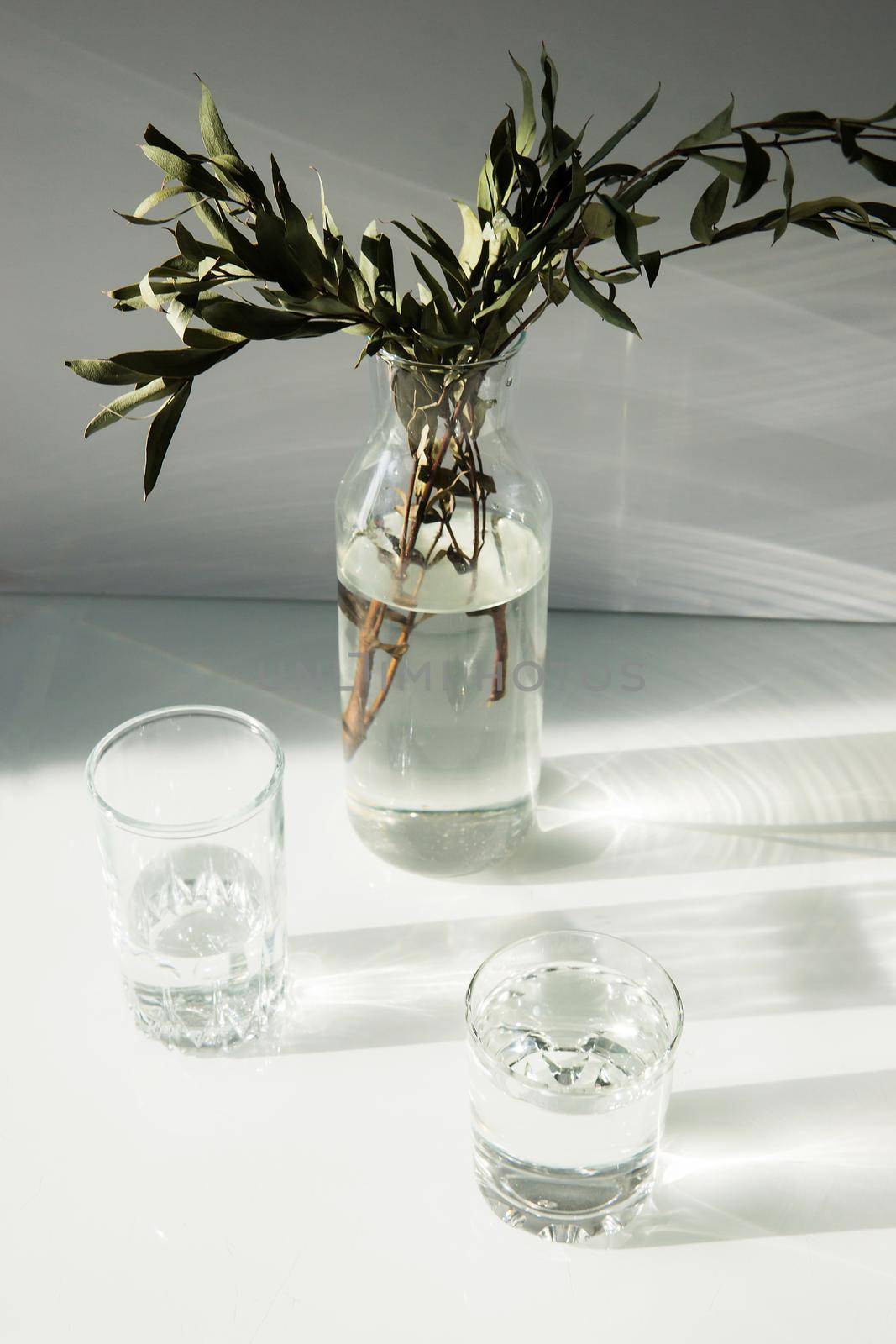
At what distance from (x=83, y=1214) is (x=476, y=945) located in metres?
0.26

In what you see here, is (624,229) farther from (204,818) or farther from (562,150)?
(204,818)

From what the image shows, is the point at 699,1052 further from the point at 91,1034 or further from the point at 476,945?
the point at 91,1034

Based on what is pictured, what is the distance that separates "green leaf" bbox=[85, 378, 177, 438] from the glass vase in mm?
106

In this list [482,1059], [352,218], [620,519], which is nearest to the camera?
[482,1059]

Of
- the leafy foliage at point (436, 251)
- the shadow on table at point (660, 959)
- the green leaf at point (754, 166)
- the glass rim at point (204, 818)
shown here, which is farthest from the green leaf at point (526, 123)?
the shadow on table at point (660, 959)

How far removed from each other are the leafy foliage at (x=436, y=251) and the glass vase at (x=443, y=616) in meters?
0.03

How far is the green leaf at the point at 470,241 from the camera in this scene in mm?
660

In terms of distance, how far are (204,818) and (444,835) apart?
0.14 m

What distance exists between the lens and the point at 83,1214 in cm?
66

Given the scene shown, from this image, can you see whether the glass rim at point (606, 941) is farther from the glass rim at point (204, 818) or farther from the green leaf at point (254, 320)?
the green leaf at point (254, 320)

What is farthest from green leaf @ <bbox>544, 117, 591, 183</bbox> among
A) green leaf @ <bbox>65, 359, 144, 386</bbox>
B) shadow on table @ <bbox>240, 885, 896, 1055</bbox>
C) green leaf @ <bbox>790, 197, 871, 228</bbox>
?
shadow on table @ <bbox>240, 885, 896, 1055</bbox>

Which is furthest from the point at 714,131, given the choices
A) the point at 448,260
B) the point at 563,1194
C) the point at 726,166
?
the point at 563,1194

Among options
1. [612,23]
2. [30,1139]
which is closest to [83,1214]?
[30,1139]

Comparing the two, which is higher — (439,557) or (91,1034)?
→ (439,557)
